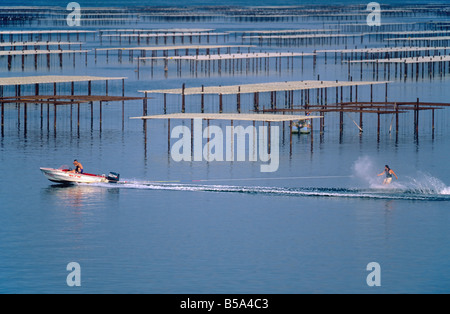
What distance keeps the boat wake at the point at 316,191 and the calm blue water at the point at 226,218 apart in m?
0.14

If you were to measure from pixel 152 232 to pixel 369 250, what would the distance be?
14.1 meters

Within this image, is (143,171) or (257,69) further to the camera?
(257,69)

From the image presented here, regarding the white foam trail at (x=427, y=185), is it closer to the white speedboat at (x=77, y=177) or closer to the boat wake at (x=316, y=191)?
the boat wake at (x=316, y=191)

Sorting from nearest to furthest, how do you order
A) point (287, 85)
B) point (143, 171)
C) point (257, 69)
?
point (143, 171), point (287, 85), point (257, 69)

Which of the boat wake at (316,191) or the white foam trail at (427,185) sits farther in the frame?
the white foam trail at (427,185)

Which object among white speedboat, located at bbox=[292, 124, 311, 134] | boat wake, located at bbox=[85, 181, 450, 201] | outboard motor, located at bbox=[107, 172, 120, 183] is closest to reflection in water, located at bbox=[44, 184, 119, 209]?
outboard motor, located at bbox=[107, 172, 120, 183]

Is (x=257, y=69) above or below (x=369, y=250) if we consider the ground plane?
above

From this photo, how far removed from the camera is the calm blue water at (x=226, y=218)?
54.6 m

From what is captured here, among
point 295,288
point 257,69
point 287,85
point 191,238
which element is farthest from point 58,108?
point 295,288

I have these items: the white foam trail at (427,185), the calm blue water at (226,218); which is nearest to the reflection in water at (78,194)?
the calm blue water at (226,218)

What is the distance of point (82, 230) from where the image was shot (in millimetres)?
64625

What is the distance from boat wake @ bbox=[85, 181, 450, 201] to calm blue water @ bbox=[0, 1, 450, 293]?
144 millimetres
